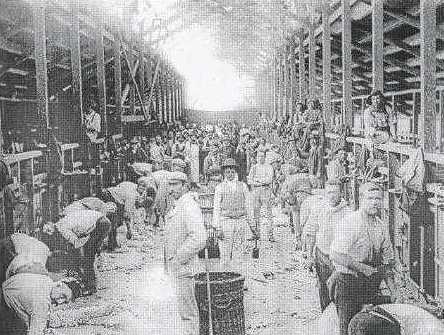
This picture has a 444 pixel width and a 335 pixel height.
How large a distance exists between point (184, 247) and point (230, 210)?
123 inches

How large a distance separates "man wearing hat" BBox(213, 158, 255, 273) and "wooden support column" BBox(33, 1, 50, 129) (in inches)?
116

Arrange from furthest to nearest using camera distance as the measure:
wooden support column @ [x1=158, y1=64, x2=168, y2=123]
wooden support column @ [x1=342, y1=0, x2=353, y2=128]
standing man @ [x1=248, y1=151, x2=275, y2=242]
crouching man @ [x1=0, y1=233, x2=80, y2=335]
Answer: wooden support column @ [x1=158, y1=64, x2=168, y2=123]
wooden support column @ [x1=342, y1=0, x2=353, y2=128]
standing man @ [x1=248, y1=151, x2=275, y2=242]
crouching man @ [x1=0, y1=233, x2=80, y2=335]

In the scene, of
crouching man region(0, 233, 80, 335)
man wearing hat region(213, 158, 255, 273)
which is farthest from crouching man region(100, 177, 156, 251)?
crouching man region(0, 233, 80, 335)

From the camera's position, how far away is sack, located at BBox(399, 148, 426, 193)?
7.26 m

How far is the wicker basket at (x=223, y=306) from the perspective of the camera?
653 cm

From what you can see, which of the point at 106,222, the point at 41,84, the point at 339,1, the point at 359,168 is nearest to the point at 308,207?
the point at 359,168

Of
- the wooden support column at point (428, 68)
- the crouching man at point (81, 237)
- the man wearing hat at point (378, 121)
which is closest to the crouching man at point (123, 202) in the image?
the crouching man at point (81, 237)

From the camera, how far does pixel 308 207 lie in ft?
31.5

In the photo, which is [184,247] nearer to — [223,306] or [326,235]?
[223,306]

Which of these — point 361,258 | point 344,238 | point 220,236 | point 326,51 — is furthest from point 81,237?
point 326,51

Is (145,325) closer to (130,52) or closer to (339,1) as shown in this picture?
(339,1)

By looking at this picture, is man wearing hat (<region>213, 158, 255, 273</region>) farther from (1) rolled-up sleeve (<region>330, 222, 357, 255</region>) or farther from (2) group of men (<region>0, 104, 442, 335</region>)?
(1) rolled-up sleeve (<region>330, 222, 357, 255</region>)

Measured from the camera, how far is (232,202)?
9.46 metres

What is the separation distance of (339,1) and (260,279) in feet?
23.9
